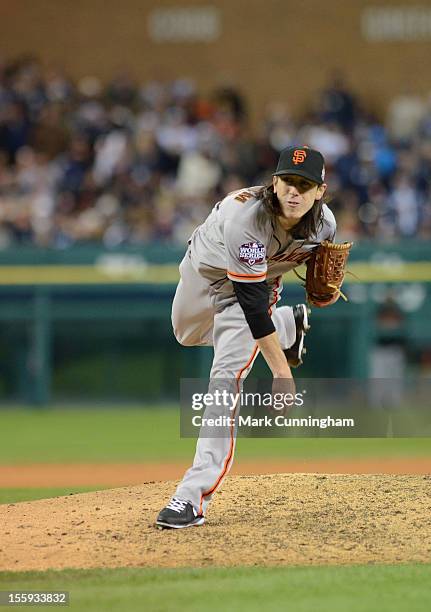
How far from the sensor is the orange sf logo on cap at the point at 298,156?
4.89 metres

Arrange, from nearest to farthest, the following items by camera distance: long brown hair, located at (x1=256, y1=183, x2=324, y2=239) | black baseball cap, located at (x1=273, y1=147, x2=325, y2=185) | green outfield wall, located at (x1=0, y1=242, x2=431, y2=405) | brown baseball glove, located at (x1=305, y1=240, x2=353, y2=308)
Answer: black baseball cap, located at (x1=273, y1=147, x2=325, y2=185)
long brown hair, located at (x1=256, y1=183, x2=324, y2=239)
brown baseball glove, located at (x1=305, y1=240, x2=353, y2=308)
green outfield wall, located at (x1=0, y1=242, x2=431, y2=405)

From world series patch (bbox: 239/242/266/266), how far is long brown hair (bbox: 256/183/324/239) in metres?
0.13

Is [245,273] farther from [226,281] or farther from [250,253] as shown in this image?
[226,281]

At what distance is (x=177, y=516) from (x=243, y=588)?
84 centimetres

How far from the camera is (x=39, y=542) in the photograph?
503cm

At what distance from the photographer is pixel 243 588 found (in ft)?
14.1

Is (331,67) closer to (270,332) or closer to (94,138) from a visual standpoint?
(94,138)

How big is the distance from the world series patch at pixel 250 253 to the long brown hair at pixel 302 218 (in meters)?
0.13

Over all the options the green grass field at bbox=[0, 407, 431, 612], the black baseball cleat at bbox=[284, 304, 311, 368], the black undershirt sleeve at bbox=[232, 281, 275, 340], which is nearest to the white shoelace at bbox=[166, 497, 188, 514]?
the green grass field at bbox=[0, 407, 431, 612]

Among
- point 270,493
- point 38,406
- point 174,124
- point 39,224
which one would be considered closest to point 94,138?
point 174,124

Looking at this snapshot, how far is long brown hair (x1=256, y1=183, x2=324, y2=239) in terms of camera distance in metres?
5.00

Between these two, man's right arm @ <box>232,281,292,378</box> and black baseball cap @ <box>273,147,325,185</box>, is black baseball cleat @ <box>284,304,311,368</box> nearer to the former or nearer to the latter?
man's right arm @ <box>232,281,292,378</box>

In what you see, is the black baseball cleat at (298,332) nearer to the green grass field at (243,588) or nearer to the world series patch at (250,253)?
the world series patch at (250,253)

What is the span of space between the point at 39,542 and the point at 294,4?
41.9 ft
